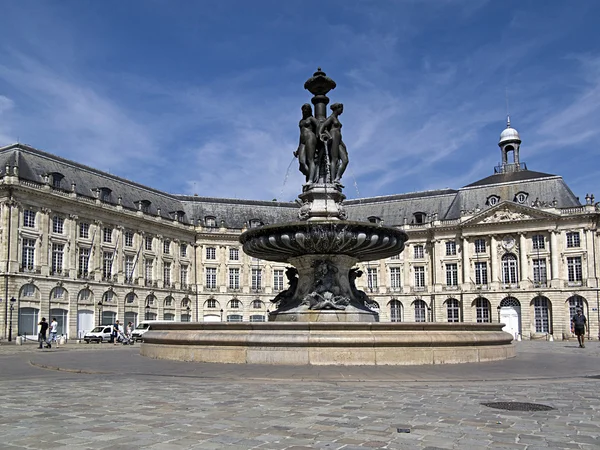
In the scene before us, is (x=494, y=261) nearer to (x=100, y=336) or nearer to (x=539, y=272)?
(x=539, y=272)

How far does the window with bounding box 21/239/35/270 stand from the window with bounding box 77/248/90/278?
4.92 metres

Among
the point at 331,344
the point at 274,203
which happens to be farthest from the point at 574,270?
the point at 331,344

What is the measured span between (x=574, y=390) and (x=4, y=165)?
48660 mm

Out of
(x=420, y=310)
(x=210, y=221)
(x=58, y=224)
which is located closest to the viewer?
(x=58, y=224)

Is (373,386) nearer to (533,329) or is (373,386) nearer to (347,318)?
(347,318)

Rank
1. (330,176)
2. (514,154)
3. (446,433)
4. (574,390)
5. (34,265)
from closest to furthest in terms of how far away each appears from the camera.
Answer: (446,433) < (574,390) < (330,176) < (34,265) < (514,154)

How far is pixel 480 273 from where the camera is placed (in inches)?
2596

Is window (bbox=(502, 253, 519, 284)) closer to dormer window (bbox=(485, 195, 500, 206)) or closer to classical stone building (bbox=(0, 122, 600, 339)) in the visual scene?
classical stone building (bbox=(0, 122, 600, 339))

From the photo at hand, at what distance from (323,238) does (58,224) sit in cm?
4092

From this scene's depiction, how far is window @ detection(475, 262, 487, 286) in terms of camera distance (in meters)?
65.6

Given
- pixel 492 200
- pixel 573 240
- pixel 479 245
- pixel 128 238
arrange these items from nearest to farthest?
pixel 128 238, pixel 573 240, pixel 479 245, pixel 492 200

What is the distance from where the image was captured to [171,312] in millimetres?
64625

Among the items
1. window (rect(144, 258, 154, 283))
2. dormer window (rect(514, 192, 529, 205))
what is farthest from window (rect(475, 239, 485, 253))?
window (rect(144, 258, 154, 283))

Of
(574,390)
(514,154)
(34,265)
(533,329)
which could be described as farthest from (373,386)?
(514,154)
